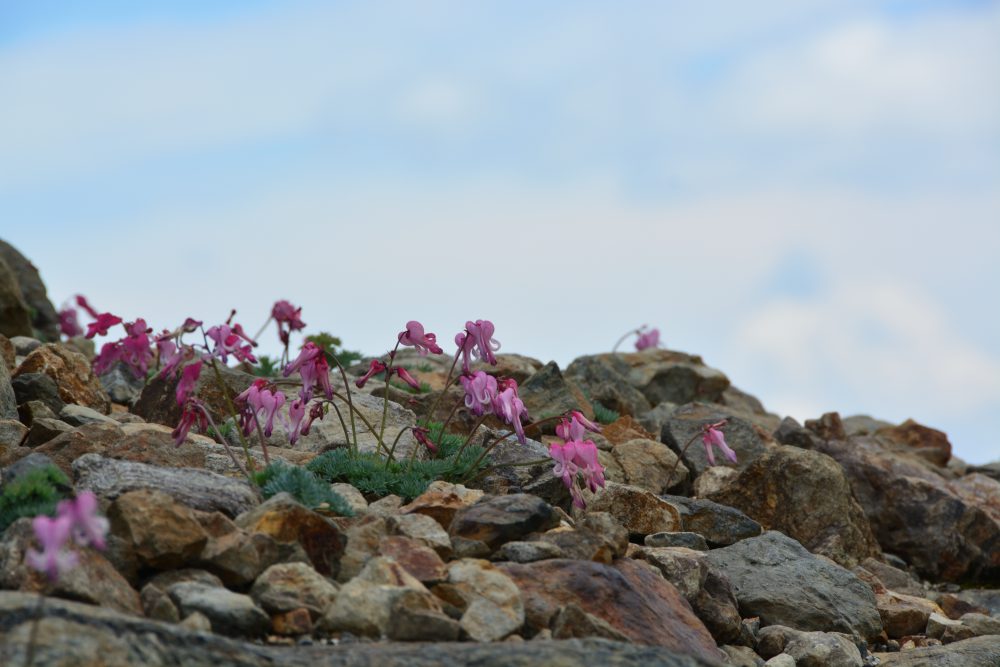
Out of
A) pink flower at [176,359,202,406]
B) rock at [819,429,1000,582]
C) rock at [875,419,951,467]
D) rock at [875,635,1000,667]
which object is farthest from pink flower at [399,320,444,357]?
rock at [875,419,951,467]

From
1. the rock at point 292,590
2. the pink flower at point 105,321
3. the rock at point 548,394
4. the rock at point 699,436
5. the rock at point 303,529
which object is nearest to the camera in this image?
the rock at point 292,590

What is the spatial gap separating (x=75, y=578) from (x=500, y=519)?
2.86m

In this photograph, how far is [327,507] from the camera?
27.8ft

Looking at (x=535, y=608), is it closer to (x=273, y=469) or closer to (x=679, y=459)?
(x=273, y=469)

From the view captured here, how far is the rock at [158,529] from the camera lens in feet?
23.0

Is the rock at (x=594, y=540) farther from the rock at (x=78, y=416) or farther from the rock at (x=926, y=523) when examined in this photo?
the rock at (x=926, y=523)

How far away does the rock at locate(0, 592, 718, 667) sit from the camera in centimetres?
570

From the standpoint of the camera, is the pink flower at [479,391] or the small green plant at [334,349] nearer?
the pink flower at [479,391]

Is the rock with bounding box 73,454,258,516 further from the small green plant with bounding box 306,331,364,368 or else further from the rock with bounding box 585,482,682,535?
the small green plant with bounding box 306,331,364,368

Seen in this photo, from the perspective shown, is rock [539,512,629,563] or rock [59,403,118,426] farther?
rock [59,403,118,426]

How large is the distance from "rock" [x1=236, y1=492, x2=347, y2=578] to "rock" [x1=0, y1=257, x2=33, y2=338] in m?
10.4

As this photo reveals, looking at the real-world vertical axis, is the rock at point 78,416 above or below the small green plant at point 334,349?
below

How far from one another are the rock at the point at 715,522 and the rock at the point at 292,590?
4600 millimetres

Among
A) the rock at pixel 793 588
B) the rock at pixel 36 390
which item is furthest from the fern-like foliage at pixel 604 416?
the rock at pixel 36 390
